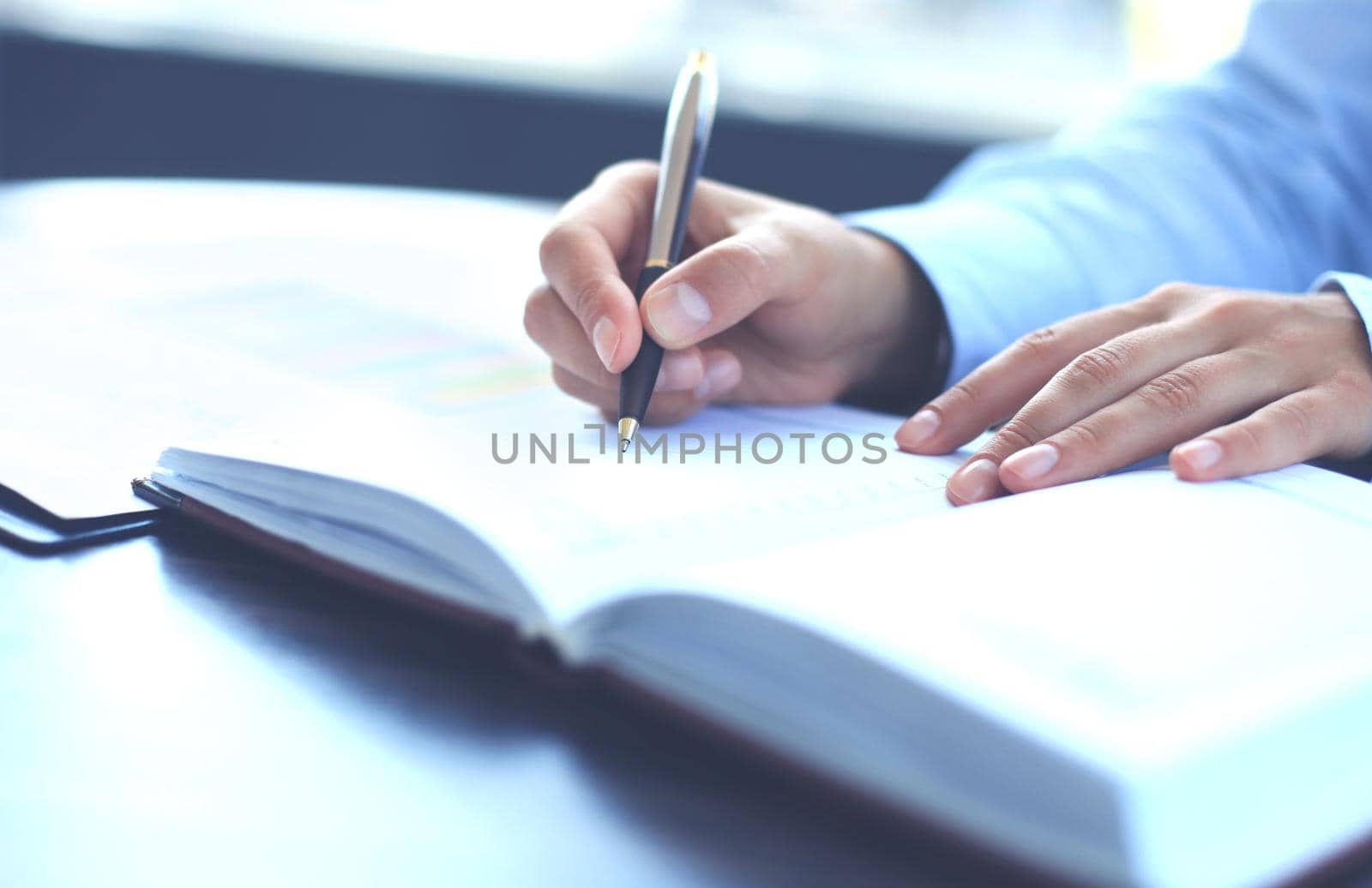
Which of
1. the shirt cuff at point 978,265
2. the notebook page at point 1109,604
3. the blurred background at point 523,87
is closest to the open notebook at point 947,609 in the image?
the notebook page at point 1109,604

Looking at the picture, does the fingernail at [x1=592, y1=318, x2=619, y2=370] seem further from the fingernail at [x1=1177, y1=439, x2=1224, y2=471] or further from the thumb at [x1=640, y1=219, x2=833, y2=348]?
the fingernail at [x1=1177, y1=439, x2=1224, y2=471]

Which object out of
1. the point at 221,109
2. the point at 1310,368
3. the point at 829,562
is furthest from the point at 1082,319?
the point at 221,109

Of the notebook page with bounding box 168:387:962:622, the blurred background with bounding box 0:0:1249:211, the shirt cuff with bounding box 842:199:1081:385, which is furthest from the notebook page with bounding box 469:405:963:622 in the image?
the blurred background with bounding box 0:0:1249:211

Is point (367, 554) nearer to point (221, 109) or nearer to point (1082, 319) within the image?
point (1082, 319)

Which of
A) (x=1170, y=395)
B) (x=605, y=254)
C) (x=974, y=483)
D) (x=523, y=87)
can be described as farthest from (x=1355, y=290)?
(x=523, y=87)

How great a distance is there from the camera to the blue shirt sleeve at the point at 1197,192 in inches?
32.5

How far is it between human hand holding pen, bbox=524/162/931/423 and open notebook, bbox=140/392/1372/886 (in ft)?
0.29

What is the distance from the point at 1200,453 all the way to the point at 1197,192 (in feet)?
1.73

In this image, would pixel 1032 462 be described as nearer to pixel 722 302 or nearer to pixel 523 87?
pixel 722 302

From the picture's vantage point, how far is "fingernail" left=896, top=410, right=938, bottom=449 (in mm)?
573

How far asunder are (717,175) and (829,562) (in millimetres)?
1712

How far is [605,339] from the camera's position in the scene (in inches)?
23.0

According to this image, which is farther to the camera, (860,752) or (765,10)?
(765,10)

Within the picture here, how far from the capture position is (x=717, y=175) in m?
2.03
